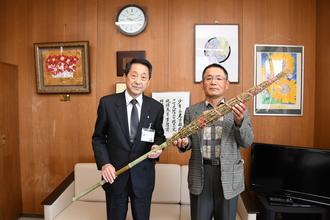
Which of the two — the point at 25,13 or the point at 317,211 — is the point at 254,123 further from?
the point at 25,13

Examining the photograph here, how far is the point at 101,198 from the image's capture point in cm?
258

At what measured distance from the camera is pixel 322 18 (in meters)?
2.51

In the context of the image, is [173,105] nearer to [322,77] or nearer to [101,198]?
[101,198]

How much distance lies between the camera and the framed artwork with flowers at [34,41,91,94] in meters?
2.82

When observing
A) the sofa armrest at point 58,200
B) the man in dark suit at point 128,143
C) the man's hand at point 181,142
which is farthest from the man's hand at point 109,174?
the sofa armrest at point 58,200

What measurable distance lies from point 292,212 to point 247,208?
0.55 m

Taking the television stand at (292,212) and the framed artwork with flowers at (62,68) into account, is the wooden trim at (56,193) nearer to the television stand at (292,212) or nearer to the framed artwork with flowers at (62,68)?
the framed artwork with flowers at (62,68)

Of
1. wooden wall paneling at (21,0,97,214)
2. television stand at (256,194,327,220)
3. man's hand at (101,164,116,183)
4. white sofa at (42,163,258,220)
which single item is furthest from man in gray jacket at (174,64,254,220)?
wooden wall paneling at (21,0,97,214)

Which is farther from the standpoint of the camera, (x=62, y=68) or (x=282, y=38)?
(x=62, y=68)

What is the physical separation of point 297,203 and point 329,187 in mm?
376

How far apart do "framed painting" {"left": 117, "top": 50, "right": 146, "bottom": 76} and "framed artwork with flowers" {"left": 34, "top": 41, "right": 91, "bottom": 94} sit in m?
0.43

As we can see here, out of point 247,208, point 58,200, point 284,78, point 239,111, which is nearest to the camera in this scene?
point 239,111

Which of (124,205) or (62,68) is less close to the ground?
(62,68)

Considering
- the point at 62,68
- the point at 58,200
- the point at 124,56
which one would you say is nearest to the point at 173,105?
the point at 124,56
